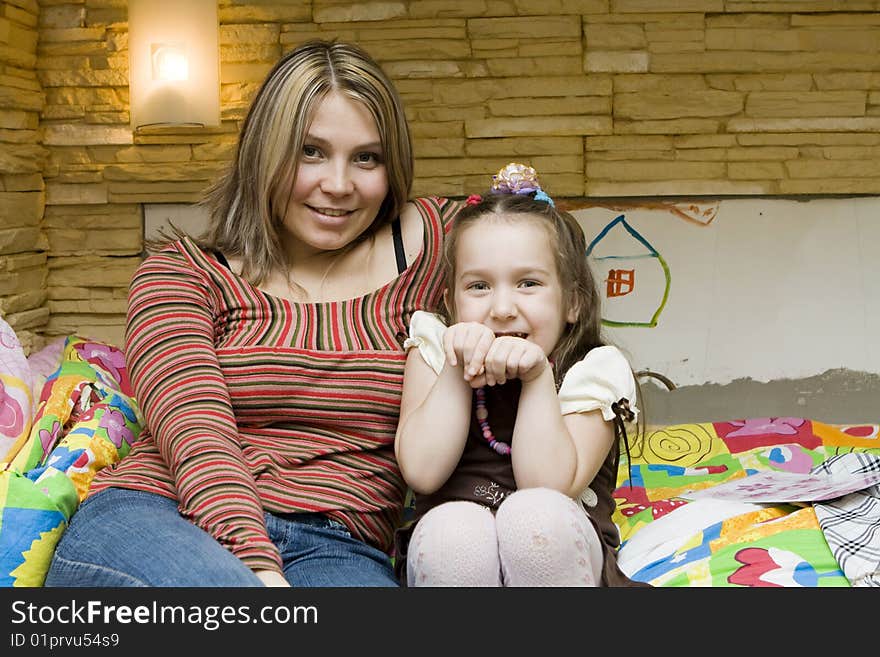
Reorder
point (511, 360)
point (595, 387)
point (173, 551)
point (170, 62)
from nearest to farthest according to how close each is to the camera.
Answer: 1. point (173, 551)
2. point (511, 360)
3. point (595, 387)
4. point (170, 62)

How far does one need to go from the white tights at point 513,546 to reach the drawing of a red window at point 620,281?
1.44m

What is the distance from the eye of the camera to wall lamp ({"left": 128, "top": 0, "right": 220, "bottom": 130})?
8.21 ft

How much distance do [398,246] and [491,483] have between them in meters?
0.47

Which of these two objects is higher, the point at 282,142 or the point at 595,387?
the point at 282,142

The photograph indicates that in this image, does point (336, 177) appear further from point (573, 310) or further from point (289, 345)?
point (573, 310)

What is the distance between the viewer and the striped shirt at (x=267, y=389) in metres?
1.58

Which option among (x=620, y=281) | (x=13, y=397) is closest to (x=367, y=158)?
(x=13, y=397)

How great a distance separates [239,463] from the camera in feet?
4.99

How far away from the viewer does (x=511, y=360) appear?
59.0 inches

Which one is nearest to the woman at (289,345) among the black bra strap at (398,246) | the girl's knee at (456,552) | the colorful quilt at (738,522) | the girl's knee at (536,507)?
the black bra strap at (398,246)

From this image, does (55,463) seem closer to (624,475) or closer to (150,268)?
(150,268)

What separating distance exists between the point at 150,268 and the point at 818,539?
116 centimetres

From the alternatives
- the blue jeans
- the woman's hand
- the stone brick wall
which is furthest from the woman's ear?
the stone brick wall

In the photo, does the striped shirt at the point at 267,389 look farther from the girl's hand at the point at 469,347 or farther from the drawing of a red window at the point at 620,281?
the drawing of a red window at the point at 620,281
